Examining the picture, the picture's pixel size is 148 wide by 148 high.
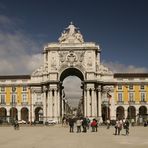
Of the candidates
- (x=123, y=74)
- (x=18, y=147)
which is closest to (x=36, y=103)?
(x=123, y=74)

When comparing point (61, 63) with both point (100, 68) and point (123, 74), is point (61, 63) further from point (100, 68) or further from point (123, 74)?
point (123, 74)

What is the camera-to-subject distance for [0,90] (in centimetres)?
11581

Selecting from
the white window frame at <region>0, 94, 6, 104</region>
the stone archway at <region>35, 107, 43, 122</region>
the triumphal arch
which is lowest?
the stone archway at <region>35, 107, 43, 122</region>

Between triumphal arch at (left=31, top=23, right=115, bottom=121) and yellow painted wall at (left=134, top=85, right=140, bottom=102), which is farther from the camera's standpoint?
yellow painted wall at (left=134, top=85, right=140, bottom=102)

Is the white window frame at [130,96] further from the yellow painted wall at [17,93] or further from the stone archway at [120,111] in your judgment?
the yellow painted wall at [17,93]

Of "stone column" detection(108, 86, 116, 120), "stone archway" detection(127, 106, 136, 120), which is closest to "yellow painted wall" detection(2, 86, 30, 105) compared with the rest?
"stone column" detection(108, 86, 116, 120)

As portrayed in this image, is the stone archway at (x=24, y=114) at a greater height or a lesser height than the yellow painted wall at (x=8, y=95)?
lesser

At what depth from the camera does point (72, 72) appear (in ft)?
378

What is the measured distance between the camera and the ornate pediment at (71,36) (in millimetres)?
112688

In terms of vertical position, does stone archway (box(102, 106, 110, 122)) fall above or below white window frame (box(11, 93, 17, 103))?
below

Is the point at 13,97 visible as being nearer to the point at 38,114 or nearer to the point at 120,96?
the point at 38,114

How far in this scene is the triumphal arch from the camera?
10831 cm

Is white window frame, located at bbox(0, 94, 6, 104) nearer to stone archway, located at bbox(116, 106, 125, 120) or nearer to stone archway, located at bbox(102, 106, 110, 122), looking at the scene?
stone archway, located at bbox(102, 106, 110, 122)

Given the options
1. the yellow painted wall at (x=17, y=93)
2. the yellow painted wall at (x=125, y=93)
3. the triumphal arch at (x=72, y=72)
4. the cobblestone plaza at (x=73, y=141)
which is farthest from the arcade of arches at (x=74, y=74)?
the cobblestone plaza at (x=73, y=141)
